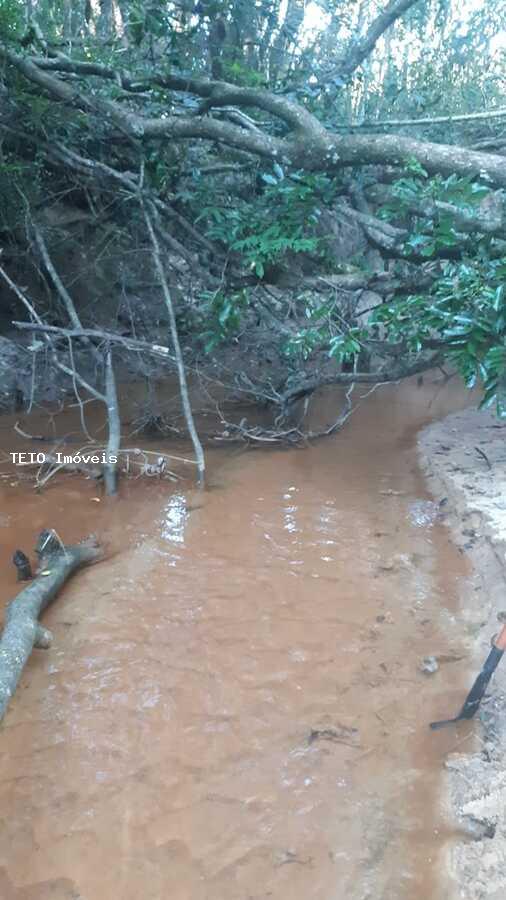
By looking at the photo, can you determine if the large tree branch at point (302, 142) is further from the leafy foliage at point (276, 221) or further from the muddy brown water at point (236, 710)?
the muddy brown water at point (236, 710)

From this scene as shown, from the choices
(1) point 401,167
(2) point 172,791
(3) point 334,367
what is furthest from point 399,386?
(2) point 172,791

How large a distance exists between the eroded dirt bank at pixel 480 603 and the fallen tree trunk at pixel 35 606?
2.01m

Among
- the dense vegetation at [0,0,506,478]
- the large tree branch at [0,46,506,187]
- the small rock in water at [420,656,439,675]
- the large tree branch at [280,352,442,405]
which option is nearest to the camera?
the small rock in water at [420,656,439,675]

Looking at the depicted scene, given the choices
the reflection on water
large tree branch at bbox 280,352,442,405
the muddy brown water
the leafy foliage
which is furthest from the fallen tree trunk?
large tree branch at bbox 280,352,442,405

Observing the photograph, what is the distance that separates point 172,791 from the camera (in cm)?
240

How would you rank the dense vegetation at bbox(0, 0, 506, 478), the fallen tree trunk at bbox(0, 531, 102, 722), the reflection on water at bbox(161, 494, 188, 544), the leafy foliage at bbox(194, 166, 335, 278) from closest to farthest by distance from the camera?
the fallen tree trunk at bbox(0, 531, 102, 722) → the dense vegetation at bbox(0, 0, 506, 478) → the reflection on water at bbox(161, 494, 188, 544) → the leafy foliage at bbox(194, 166, 335, 278)

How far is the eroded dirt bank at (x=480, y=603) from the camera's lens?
2.05m

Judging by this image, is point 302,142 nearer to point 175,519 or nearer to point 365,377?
point 365,377

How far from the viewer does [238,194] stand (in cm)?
631

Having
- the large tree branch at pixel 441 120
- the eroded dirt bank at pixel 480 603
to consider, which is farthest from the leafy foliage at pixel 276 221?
the eroded dirt bank at pixel 480 603

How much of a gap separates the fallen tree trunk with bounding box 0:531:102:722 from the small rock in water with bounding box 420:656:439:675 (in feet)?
6.66

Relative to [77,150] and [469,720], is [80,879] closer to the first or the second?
[469,720]

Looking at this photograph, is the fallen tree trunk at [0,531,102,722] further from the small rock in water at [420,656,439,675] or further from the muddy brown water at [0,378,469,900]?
the small rock in water at [420,656,439,675]

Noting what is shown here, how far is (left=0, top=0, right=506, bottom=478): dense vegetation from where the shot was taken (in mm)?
4531
